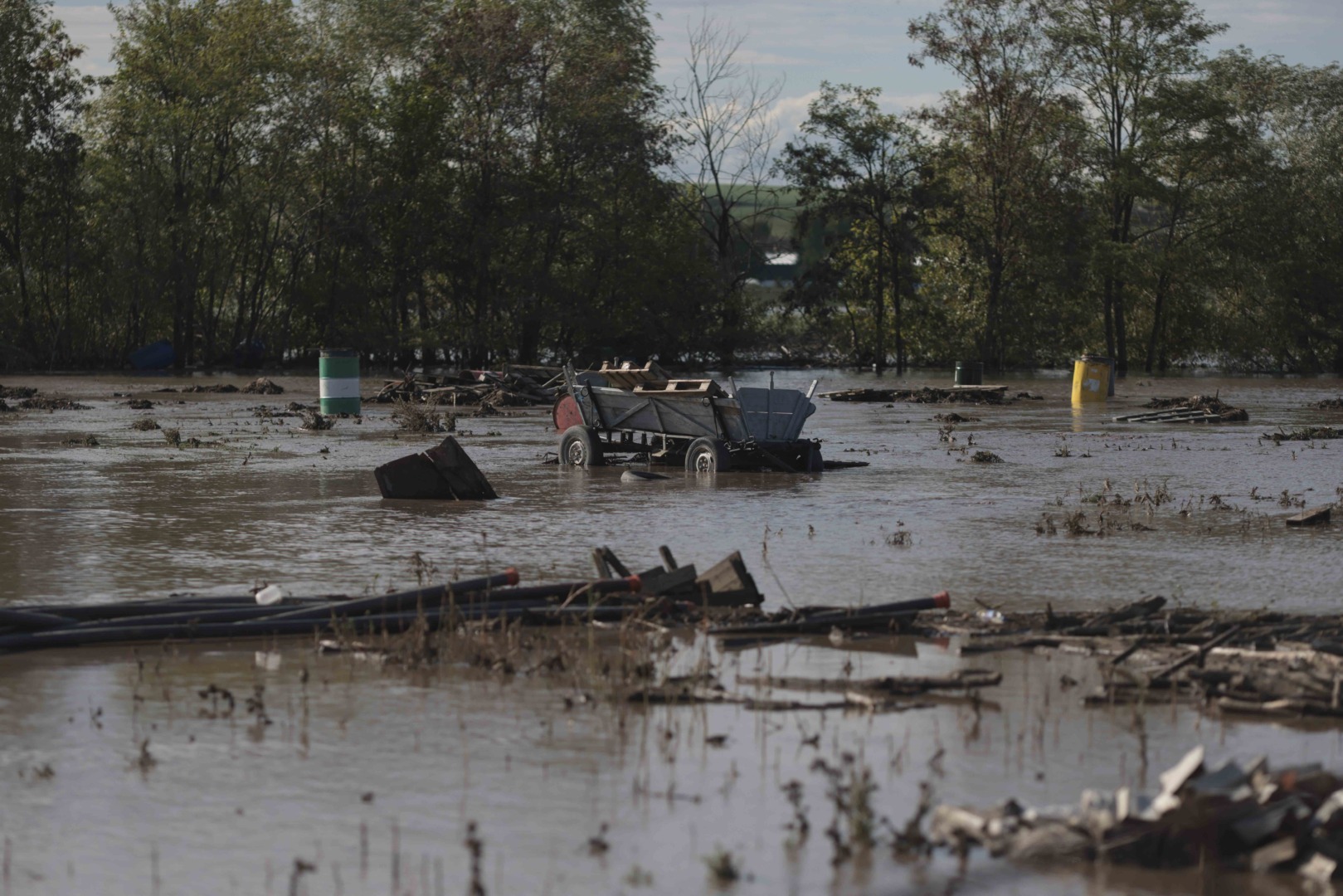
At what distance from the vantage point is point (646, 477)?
17734 mm

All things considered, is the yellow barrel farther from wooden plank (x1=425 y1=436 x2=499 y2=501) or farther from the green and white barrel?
wooden plank (x1=425 y1=436 x2=499 y2=501)

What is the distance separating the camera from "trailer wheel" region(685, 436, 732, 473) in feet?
59.3

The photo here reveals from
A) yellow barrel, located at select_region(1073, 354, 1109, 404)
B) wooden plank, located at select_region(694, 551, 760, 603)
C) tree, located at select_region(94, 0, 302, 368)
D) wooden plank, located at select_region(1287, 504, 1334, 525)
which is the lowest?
wooden plank, located at select_region(694, 551, 760, 603)

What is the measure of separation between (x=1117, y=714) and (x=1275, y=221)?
61776 millimetres

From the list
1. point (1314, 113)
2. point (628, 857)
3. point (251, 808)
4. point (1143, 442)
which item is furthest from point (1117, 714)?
point (1314, 113)

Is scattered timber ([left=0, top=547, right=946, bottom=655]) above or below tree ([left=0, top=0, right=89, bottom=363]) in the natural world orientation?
below

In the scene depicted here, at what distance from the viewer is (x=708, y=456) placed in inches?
717

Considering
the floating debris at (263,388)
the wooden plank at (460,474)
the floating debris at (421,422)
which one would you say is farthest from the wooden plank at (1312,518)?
the floating debris at (263,388)

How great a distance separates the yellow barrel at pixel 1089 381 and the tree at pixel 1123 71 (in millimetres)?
25570

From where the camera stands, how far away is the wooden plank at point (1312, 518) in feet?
43.1

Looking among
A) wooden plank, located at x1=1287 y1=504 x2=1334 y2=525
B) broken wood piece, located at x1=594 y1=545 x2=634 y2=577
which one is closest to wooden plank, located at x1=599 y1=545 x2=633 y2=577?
broken wood piece, located at x1=594 y1=545 x2=634 y2=577

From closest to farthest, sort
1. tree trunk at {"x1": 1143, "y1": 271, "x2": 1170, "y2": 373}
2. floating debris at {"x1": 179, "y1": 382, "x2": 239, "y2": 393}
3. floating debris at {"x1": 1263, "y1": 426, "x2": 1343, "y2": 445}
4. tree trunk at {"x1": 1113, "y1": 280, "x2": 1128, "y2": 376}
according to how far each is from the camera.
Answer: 1. floating debris at {"x1": 1263, "y1": 426, "x2": 1343, "y2": 445}
2. floating debris at {"x1": 179, "y1": 382, "x2": 239, "y2": 393}
3. tree trunk at {"x1": 1113, "y1": 280, "x2": 1128, "y2": 376}
4. tree trunk at {"x1": 1143, "y1": 271, "x2": 1170, "y2": 373}

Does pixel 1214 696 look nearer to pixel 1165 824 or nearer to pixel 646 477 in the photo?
pixel 1165 824

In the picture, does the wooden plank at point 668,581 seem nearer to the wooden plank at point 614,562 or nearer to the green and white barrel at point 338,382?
the wooden plank at point 614,562
